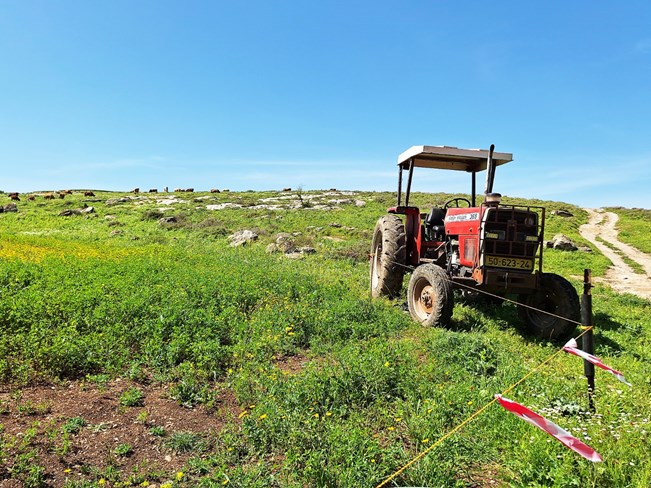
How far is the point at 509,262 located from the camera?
6648 mm

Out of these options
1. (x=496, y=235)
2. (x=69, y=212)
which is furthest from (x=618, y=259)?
(x=69, y=212)

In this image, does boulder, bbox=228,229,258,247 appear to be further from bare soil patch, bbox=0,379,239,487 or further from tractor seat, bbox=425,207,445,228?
bare soil patch, bbox=0,379,239,487

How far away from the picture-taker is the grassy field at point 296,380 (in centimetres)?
340

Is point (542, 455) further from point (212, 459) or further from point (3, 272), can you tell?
point (3, 272)

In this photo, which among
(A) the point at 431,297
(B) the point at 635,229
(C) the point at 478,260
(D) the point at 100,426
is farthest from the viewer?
(B) the point at 635,229

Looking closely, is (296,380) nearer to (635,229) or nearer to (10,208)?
(635,229)

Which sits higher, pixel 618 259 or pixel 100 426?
pixel 618 259

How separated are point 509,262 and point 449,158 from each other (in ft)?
10.3

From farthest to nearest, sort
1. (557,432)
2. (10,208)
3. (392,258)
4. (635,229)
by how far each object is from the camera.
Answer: (10,208)
(635,229)
(392,258)
(557,432)

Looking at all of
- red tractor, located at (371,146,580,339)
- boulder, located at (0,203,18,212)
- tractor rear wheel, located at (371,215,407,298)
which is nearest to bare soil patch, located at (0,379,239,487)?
red tractor, located at (371,146,580,339)

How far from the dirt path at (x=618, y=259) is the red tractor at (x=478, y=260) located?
6.63 m

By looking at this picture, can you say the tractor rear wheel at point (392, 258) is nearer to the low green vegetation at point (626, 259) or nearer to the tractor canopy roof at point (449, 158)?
the tractor canopy roof at point (449, 158)

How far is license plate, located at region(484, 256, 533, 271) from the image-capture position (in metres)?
6.59

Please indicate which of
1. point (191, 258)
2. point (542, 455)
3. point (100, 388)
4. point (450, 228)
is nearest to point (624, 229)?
point (450, 228)
